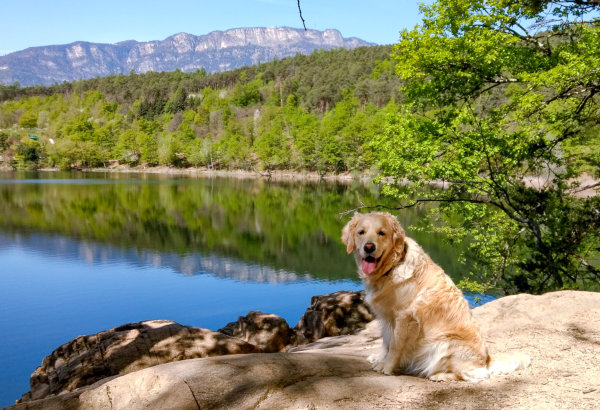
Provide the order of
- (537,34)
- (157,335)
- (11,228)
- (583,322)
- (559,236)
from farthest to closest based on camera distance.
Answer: (11,228) < (537,34) < (559,236) < (157,335) < (583,322)

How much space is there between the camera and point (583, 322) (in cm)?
466

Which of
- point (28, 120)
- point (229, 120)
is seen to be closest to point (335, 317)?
point (229, 120)

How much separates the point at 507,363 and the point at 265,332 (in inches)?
279

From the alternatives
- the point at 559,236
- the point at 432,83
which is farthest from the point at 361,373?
the point at 432,83

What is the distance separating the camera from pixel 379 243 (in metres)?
3.62

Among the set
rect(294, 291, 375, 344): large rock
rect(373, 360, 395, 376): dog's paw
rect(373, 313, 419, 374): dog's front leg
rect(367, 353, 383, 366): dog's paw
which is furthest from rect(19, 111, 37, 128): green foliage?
rect(373, 313, 419, 374): dog's front leg

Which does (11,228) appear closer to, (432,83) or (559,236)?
(432,83)

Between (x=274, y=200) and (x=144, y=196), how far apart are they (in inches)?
717

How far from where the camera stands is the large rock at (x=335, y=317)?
990cm

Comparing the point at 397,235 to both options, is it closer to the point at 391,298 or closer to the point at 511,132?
the point at 391,298

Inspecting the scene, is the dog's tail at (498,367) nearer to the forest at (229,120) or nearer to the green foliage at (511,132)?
the green foliage at (511,132)

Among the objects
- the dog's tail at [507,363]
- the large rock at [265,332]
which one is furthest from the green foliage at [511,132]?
the dog's tail at [507,363]

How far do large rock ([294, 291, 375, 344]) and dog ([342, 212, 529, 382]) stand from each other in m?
6.11

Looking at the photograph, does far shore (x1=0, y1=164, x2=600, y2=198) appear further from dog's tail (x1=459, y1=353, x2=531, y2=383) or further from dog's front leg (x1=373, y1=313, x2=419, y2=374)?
dog's front leg (x1=373, y1=313, x2=419, y2=374)
